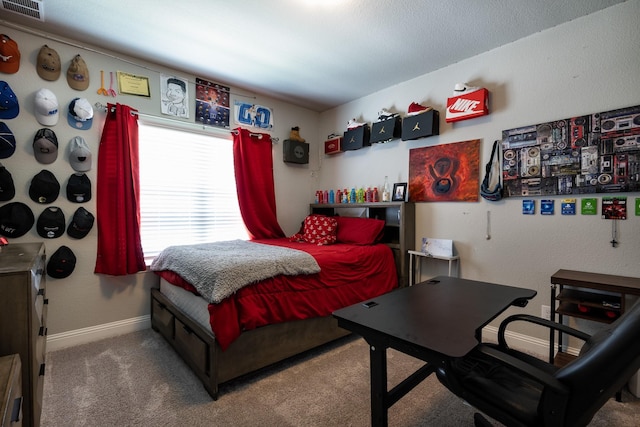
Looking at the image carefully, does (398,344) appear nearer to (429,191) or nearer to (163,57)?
(429,191)

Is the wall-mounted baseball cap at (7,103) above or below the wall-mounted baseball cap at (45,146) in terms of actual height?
above

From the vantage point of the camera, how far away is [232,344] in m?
1.84

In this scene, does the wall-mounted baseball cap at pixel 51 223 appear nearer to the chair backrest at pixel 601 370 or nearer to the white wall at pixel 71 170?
the white wall at pixel 71 170

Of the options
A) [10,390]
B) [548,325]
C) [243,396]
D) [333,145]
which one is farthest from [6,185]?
[548,325]

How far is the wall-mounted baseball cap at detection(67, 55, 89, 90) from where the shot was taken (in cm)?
247

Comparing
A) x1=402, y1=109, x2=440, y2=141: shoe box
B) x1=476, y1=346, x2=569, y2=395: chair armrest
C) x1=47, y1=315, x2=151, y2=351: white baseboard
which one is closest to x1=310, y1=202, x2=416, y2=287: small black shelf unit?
x1=402, y1=109, x2=440, y2=141: shoe box

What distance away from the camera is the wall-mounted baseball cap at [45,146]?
2.32m

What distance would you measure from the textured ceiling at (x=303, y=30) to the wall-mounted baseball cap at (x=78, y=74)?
0.64ft

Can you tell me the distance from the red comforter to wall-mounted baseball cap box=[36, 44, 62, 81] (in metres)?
1.83

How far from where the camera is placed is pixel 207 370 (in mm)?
1831

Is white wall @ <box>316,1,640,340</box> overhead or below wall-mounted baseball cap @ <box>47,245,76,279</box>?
overhead

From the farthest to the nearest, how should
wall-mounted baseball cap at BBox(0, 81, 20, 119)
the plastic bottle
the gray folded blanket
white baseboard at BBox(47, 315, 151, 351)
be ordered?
the plastic bottle < white baseboard at BBox(47, 315, 151, 351) < wall-mounted baseball cap at BBox(0, 81, 20, 119) < the gray folded blanket

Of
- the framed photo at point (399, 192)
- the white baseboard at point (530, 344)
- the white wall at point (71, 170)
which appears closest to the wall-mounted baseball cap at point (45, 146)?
the white wall at point (71, 170)

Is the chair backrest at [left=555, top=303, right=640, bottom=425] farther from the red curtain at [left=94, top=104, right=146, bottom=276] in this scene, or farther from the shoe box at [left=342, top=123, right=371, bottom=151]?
the red curtain at [left=94, top=104, right=146, bottom=276]
